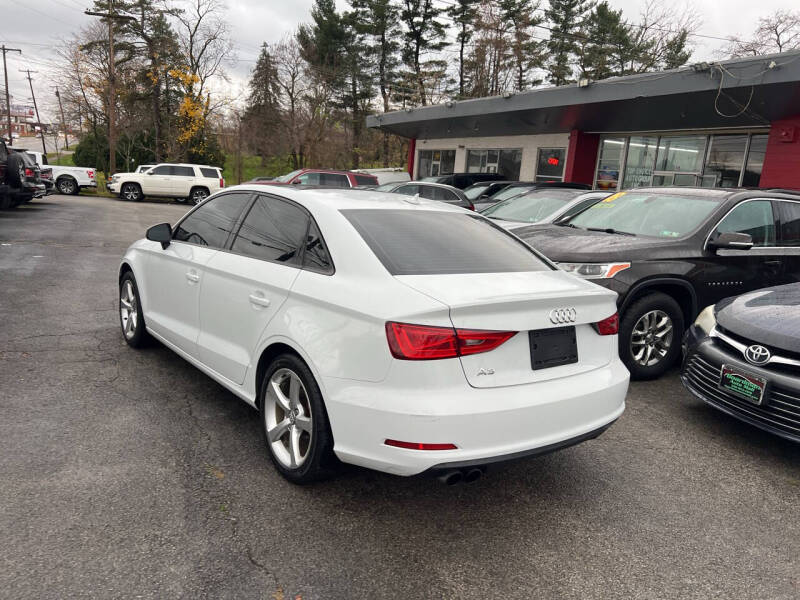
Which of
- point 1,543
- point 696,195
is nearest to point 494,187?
point 696,195

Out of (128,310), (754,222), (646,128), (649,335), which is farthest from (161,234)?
(646,128)

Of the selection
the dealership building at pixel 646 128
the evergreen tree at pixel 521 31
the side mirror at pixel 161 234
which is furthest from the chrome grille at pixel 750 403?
the evergreen tree at pixel 521 31

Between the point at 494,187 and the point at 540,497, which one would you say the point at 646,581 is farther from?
the point at 494,187

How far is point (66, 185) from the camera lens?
27.0 metres

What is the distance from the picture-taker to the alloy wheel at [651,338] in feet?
16.6

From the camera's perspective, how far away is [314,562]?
245cm

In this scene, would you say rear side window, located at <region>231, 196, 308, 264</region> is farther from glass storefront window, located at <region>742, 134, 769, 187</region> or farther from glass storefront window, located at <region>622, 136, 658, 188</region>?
glass storefront window, located at <region>622, 136, 658, 188</region>

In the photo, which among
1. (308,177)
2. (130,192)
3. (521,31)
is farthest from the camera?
(521,31)

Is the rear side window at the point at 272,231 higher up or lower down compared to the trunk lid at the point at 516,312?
higher up

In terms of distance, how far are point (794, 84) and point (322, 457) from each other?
41.3 ft

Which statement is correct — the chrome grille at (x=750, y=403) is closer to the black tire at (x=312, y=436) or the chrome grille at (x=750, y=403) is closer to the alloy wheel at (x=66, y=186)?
the black tire at (x=312, y=436)

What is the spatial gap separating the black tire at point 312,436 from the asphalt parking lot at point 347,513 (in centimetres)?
12

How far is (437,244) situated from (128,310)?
337 cm

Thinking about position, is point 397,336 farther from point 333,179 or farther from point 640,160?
point 640,160
